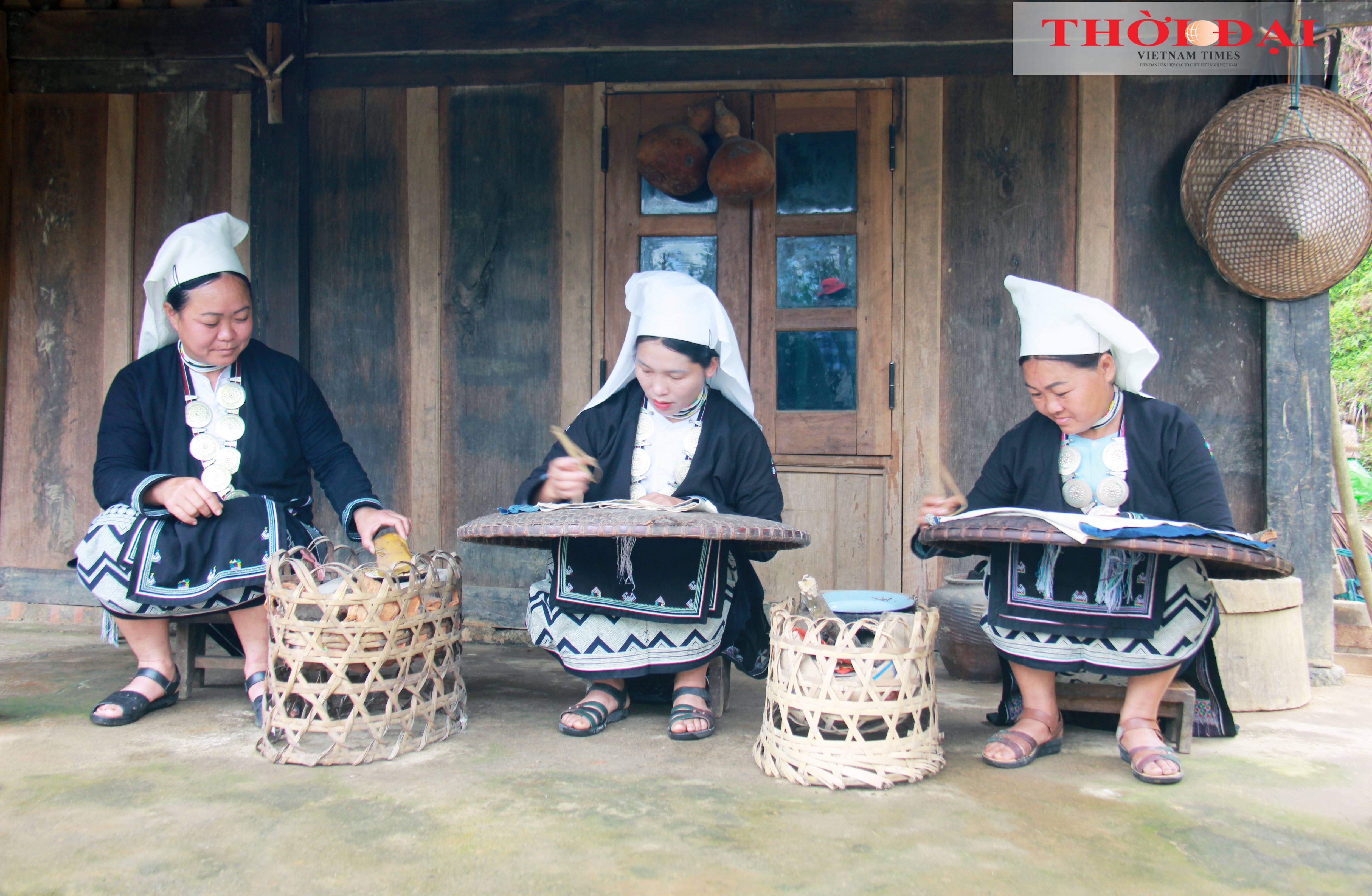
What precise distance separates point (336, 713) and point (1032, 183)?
3.18m

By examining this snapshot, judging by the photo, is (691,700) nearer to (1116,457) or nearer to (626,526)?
(626,526)

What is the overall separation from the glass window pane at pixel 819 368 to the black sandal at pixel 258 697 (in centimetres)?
220

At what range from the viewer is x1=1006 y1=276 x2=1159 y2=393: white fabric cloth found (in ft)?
8.70

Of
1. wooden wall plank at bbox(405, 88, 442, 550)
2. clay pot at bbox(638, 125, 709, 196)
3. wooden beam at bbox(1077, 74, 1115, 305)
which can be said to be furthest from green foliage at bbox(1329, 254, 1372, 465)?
wooden wall plank at bbox(405, 88, 442, 550)

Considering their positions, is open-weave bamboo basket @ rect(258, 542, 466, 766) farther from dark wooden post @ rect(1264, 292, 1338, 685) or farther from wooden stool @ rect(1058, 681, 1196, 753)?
dark wooden post @ rect(1264, 292, 1338, 685)

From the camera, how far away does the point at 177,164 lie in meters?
4.45

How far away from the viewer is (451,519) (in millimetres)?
4328

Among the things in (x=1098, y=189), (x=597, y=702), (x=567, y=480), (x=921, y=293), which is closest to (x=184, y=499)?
(x=567, y=480)

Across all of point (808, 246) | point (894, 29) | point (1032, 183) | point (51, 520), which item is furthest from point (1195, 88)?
point (51, 520)

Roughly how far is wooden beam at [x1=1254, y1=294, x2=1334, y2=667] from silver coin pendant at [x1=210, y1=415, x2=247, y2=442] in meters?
3.65

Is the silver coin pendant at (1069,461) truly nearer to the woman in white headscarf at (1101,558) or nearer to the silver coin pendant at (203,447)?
the woman in white headscarf at (1101,558)

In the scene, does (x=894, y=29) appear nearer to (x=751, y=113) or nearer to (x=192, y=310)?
(x=751, y=113)

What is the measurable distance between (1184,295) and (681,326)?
2.16 meters

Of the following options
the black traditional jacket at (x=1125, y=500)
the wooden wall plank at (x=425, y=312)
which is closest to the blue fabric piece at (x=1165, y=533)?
the black traditional jacket at (x=1125, y=500)
